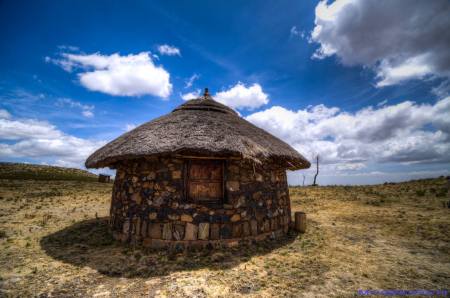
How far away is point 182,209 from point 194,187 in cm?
63

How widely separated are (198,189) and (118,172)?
2.92 m

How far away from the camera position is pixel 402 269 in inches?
184

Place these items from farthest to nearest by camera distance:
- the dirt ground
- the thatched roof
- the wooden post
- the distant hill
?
the distant hill
the wooden post
the thatched roof
the dirt ground

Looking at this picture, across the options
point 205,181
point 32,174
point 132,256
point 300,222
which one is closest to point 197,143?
point 205,181

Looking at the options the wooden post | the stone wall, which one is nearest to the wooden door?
the stone wall

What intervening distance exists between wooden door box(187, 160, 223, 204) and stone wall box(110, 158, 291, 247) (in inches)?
8.1

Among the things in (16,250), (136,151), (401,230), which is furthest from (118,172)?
(401,230)

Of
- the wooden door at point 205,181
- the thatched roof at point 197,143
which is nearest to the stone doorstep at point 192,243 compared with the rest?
the wooden door at point 205,181

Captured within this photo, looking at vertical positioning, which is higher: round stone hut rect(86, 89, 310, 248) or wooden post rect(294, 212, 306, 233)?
round stone hut rect(86, 89, 310, 248)

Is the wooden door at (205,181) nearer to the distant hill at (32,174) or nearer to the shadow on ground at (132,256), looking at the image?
the shadow on ground at (132,256)

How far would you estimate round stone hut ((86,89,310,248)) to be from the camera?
547cm

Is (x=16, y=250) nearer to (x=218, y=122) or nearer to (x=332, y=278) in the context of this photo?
(x=218, y=122)

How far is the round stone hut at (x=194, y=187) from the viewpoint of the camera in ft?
18.0

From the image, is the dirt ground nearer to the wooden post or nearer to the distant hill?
the wooden post
